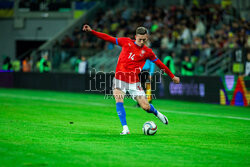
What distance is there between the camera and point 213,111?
19234mm

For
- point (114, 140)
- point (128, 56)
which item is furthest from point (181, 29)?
point (114, 140)

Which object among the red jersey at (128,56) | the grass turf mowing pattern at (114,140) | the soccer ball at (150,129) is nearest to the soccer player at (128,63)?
the red jersey at (128,56)

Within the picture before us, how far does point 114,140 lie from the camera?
1062 cm

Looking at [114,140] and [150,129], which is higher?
[150,129]

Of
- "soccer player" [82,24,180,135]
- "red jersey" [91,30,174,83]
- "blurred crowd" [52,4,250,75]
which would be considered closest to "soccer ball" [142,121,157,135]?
"soccer player" [82,24,180,135]

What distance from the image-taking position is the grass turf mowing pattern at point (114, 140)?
27.5ft

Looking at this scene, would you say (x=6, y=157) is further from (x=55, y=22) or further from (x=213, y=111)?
(x=55, y=22)

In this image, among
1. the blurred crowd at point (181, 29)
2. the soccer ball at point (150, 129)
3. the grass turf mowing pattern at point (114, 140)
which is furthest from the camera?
the blurred crowd at point (181, 29)

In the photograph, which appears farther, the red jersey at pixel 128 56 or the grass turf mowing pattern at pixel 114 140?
the red jersey at pixel 128 56

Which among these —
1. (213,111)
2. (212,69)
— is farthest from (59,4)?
(213,111)

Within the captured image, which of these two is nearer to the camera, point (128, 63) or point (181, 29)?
point (128, 63)

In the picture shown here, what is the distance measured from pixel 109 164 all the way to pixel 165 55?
63.4 ft

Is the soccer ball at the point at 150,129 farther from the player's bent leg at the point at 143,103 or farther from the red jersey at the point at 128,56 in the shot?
the red jersey at the point at 128,56

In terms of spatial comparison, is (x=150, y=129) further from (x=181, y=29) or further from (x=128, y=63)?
(x=181, y=29)
